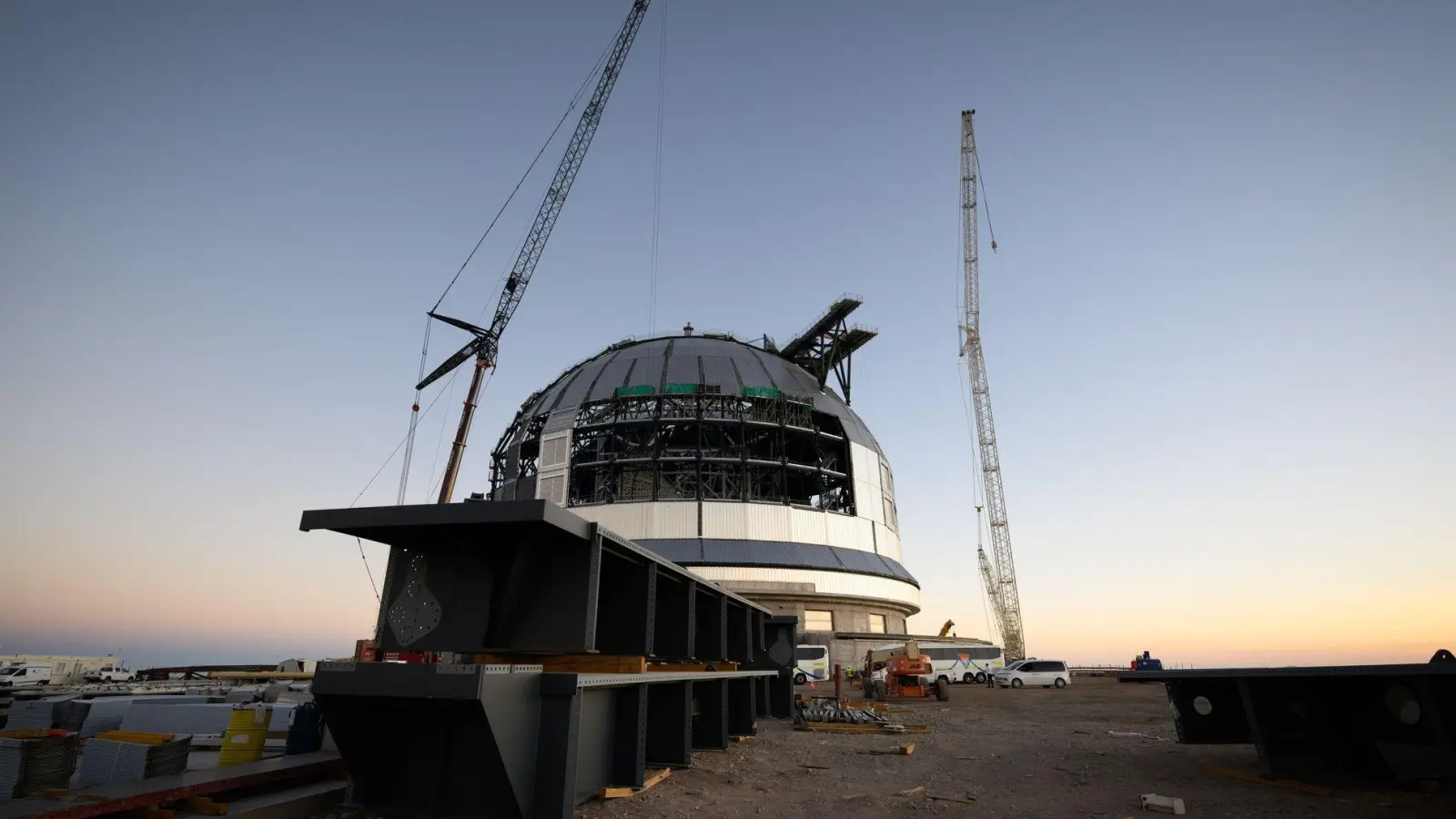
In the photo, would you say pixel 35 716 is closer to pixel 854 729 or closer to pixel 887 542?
pixel 854 729

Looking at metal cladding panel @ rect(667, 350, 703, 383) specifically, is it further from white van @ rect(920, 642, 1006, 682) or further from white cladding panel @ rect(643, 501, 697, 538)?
white van @ rect(920, 642, 1006, 682)

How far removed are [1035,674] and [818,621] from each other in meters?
15.7

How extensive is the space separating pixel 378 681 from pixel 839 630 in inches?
1969

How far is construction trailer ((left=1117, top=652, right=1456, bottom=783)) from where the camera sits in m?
11.6

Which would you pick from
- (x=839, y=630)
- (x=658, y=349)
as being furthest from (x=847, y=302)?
(x=839, y=630)

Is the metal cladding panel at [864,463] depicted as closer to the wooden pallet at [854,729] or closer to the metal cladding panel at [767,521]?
the metal cladding panel at [767,521]

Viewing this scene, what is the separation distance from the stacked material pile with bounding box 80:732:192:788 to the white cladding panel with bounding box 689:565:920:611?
4066 cm

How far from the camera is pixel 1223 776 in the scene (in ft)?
44.9

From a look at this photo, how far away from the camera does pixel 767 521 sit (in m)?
56.2

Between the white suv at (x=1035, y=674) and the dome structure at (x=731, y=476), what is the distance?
1052cm

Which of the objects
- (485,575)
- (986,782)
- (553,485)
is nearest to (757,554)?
(553,485)

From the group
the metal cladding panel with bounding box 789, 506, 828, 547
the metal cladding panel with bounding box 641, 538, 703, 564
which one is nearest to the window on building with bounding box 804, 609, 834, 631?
the metal cladding panel with bounding box 789, 506, 828, 547

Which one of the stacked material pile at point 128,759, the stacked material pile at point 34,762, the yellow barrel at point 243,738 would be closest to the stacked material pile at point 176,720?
the yellow barrel at point 243,738

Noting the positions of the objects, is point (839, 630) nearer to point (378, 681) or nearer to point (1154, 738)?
point (1154, 738)
